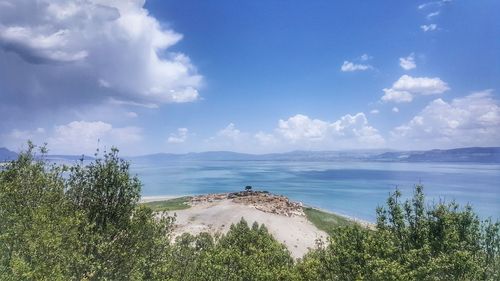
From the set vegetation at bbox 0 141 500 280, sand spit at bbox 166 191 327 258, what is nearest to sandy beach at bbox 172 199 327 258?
sand spit at bbox 166 191 327 258

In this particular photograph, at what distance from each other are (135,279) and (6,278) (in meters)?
8.56

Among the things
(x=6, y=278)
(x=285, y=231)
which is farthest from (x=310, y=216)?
(x=6, y=278)

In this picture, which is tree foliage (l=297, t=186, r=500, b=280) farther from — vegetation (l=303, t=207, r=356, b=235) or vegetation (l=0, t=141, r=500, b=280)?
vegetation (l=303, t=207, r=356, b=235)

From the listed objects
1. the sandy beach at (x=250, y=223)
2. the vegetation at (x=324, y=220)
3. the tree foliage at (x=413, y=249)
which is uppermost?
the tree foliage at (x=413, y=249)

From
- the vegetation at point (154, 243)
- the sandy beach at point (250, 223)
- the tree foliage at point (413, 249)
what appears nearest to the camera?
the vegetation at point (154, 243)

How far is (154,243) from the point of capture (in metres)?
35.6

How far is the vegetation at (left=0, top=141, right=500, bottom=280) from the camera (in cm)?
2769

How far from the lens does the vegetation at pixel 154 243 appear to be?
27688 mm

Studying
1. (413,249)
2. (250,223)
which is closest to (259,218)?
(250,223)

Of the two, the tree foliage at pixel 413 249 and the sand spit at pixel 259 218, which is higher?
the tree foliage at pixel 413 249

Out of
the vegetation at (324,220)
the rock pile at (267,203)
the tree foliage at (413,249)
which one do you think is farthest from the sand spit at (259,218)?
the tree foliage at (413,249)

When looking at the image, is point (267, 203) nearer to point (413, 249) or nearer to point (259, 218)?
point (259, 218)

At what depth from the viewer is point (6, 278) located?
22516 millimetres

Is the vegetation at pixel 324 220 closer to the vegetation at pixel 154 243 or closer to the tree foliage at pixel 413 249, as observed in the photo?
the vegetation at pixel 154 243
